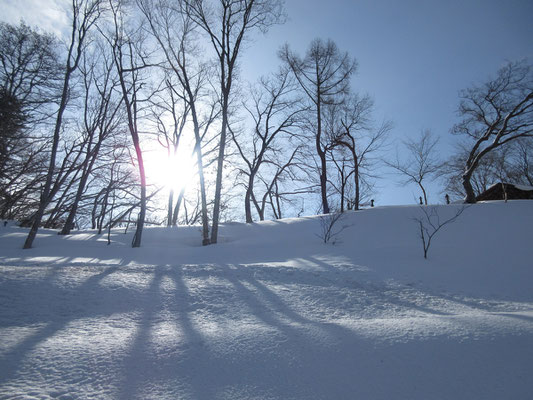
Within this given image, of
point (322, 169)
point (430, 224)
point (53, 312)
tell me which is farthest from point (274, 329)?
point (322, 169)

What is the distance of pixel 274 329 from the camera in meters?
2.81

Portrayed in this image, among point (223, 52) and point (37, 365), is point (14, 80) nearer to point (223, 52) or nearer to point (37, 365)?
point (223, 52)

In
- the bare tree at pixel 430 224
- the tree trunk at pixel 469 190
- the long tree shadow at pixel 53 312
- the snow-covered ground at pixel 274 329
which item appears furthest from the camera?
the tree trunk at pixel 469 190

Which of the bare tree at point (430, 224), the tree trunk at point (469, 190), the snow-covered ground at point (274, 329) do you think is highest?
the tree trunk at point (469, 190)

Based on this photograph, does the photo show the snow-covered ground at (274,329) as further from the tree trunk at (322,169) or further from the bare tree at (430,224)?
the tree trunk at (322,169)

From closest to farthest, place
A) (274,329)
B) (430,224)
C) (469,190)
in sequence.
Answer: (274,329), (430,224), (469,190)

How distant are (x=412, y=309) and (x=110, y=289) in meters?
4.95

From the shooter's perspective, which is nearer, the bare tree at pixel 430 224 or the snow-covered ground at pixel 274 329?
the snow-covered ground at pixel 274 329

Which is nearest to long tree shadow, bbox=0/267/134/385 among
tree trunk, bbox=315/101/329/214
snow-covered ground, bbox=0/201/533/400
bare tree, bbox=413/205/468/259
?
snow-covered ground, bbox=0/201/533/400

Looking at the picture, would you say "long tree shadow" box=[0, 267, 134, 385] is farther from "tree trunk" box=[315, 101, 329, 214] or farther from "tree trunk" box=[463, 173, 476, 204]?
"tree trunk" box=[463, 173, 476, 204]

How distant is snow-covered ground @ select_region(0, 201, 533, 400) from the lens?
1867mm

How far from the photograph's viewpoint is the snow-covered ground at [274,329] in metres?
1.87

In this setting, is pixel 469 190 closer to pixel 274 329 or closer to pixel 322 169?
pixel 322 169

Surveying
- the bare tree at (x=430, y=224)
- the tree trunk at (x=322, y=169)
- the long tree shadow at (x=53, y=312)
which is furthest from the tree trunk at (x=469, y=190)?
the long tree shadow at (x=53, y=312)
